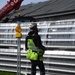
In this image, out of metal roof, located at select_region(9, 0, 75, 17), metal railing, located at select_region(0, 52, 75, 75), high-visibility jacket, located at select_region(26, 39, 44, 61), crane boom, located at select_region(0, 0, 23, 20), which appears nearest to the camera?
high-visibility jacket, located at select_region(26, 39, 44, 61)

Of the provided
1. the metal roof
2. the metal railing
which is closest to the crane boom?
the metal roof

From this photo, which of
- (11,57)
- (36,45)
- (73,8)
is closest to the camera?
(36,45)

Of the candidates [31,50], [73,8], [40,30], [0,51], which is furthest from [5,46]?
[73,8]

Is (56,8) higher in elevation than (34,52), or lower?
higher

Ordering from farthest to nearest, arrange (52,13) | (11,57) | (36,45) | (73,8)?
1. (52,13)
2. (73,8)
3. (11,57)
4. (36,45)

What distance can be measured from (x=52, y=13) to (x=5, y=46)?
6093 mm

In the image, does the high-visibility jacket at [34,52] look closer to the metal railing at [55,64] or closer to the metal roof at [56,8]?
the metal railing at [55,64]

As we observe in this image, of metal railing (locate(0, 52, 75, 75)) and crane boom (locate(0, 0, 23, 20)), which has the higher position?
crane boom (locate(0, 0, 23, 20))

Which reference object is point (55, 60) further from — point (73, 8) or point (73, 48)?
point (73, 8)

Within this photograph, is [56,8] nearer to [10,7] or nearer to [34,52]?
[10,7]

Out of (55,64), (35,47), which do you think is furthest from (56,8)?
(35,47)

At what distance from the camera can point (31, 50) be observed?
1141cm

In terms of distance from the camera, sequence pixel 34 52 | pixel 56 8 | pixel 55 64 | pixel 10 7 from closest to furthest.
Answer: pixel 34 52 → pixel 55 64 → pixel 56 8 → pixel 10 7

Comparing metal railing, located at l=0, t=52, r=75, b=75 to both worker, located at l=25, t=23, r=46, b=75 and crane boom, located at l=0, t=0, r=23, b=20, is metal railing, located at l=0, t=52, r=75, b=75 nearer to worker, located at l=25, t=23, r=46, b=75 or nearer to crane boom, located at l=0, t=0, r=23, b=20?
worker, located at l=25, t=23, r=46, b=75
